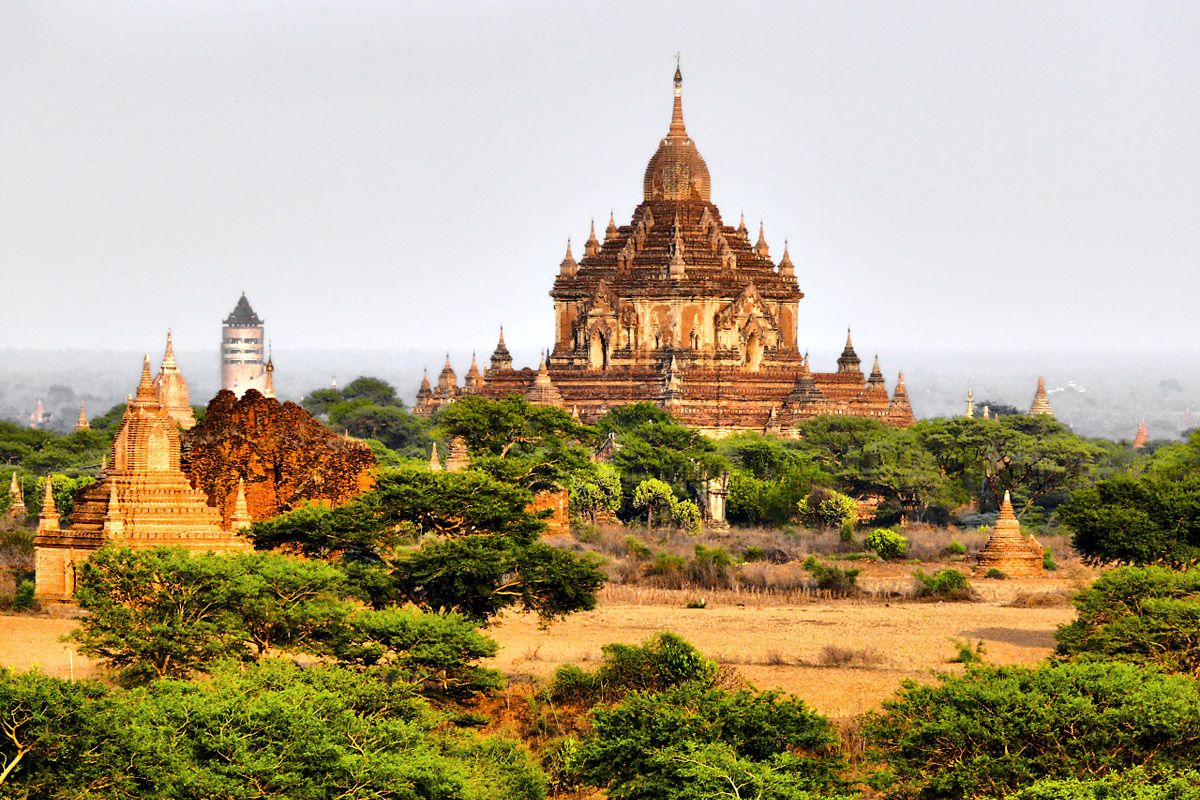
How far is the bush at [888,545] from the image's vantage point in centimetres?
5478

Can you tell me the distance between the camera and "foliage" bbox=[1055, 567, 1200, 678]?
111 ft

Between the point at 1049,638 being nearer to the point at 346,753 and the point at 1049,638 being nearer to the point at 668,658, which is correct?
the point at 668,658

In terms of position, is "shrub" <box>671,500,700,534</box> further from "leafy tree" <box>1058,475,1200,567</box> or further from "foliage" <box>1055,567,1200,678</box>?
"foliage" <box>1055,567,1200,678</box>

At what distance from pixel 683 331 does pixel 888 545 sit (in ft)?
87.3

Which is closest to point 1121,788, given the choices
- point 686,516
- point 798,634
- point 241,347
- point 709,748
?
point 709,748

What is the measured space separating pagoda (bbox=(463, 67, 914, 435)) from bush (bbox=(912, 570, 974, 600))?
2705 centimetres

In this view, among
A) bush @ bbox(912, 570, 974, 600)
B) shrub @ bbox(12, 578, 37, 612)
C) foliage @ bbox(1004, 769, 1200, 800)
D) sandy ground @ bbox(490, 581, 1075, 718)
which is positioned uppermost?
shrub @ bbox(12, 578, 37, 612)

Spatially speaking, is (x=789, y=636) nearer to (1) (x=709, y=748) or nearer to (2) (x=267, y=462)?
(2) (x=267, y=462)

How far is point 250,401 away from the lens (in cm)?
4641

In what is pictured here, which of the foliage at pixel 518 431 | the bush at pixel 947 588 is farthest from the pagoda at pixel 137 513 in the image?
the bush at pixel 947 588

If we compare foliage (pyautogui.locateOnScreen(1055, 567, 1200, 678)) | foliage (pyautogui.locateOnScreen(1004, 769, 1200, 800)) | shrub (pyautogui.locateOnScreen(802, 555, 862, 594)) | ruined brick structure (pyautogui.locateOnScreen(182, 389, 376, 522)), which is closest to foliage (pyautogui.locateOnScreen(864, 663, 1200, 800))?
foliage (pyautogui.locateOnScreen(1004, 769, 1200, 800))

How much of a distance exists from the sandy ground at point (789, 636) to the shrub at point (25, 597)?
26.3 inches

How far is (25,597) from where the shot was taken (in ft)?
144

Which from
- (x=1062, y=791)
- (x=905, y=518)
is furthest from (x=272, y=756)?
(x=905, y=518)
